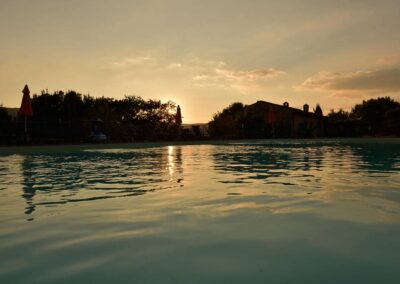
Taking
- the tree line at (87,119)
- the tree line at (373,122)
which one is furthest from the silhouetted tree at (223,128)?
the tree line at (373,122)

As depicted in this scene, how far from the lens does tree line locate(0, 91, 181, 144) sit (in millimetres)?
25953

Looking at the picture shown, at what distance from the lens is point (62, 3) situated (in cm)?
1592

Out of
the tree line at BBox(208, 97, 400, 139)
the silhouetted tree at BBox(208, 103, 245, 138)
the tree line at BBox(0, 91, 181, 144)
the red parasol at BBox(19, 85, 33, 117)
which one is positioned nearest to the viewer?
the red parasol at BBox(19, 85, 33, 117)

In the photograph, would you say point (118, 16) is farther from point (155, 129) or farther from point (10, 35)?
point (155, 129)

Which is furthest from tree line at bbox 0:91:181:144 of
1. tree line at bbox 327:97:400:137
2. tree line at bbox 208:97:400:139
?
tree line at bbox 327:97:400:137

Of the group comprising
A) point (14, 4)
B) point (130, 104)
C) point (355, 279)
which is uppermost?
point (14, 4)

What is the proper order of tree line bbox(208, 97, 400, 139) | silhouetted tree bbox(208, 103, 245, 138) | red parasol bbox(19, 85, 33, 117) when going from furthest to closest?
1. tree line bbox(208, 97, 400, 139)
2. silhouetted tree bbox(208, 103, 245, 138)
3. red parasol bbox(19, 85, 33, 117)

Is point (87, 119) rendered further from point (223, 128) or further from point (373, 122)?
point (373, 122)

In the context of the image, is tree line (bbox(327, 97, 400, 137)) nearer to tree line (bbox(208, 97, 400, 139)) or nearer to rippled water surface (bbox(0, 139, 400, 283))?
tree line (bbox(208, 97, 400, 139))

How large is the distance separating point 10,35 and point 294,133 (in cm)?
3251

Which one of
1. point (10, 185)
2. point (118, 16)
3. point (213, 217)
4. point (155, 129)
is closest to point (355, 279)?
point (213, 217)

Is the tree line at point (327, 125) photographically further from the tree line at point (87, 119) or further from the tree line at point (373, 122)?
the tree line at point (87, 119)

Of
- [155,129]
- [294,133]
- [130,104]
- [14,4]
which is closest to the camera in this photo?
[14,4]

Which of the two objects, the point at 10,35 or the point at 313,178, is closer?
the point at 313,178
